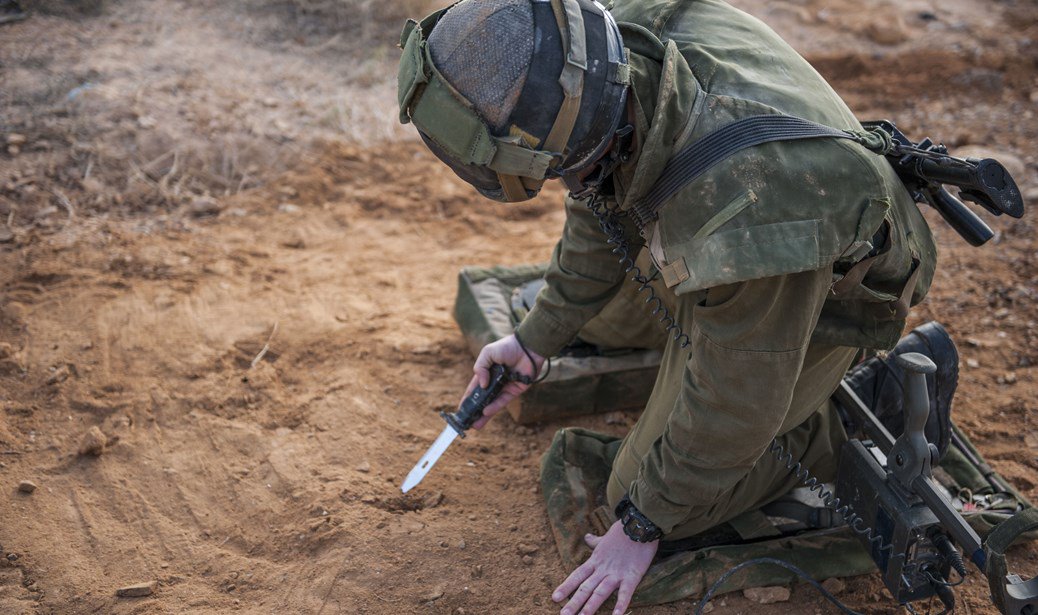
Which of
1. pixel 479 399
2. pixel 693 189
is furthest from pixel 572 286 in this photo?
pixel 693 189

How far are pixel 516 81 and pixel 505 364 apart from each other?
1.21 metres

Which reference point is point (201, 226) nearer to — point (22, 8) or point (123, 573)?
point (123, 573)

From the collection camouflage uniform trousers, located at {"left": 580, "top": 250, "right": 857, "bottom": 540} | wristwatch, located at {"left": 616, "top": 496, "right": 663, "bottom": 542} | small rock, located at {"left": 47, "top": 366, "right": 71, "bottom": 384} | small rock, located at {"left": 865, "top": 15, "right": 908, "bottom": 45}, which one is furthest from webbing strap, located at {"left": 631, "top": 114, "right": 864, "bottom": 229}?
small rock, located at {"left": 865, "top": 15, "right": 908, "bottom": 45}

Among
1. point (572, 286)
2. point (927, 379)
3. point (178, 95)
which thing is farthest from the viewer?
point (178, 95)

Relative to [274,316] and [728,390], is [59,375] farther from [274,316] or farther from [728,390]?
[728,390]

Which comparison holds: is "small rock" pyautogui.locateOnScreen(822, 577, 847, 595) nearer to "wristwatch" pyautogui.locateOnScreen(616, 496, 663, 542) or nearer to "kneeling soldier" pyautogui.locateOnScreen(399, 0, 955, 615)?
"kneeling soldier" pyautogui.locateOnScreen(399, 0, 955, 615)

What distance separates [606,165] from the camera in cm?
206

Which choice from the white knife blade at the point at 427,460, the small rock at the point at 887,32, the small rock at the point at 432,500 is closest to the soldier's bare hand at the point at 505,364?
the white knife blade at the point at 427,460

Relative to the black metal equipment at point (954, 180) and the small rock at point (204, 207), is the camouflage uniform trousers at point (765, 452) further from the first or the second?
the small rock at point (204, 207)

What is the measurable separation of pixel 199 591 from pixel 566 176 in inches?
65.7

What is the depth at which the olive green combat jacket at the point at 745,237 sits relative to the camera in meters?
1.91

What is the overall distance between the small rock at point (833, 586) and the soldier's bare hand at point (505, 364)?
1117 millimetres

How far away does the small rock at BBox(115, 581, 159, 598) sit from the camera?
8.18 ft

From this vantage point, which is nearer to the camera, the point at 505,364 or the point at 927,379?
the point at 927,379
